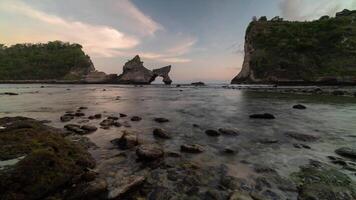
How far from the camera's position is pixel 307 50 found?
88375 millimetres

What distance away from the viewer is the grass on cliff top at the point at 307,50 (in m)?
79.8

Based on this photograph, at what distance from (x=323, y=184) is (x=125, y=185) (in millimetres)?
4962

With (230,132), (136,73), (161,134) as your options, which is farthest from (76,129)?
(136,73)

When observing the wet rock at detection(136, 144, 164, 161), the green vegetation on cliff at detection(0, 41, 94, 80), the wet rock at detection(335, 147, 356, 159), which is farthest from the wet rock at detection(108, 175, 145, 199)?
the green vegetation on cliff at detection(0, 41, 94, 80)

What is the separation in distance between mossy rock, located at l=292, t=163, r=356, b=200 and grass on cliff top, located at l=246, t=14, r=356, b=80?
8470 cm

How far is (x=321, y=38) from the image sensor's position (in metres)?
90.2

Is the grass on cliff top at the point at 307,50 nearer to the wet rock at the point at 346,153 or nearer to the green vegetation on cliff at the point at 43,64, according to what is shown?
the wet rock at the point at 346,153

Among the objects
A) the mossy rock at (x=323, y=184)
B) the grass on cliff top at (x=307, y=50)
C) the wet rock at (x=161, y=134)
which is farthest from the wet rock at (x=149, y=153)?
the grass on cliff top at (x=307, y=50)

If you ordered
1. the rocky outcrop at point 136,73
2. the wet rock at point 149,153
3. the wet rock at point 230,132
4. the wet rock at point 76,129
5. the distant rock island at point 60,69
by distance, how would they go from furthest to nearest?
1. the distant rock island at point 60,69
2. the rocky outcrop at point 136,73
3. the wet rock at point 230,132
4. the wet rock at point 76,129
5. the wet rock at point 149,153

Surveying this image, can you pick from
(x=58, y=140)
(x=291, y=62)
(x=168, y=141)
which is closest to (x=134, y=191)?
(x=58, y=140)

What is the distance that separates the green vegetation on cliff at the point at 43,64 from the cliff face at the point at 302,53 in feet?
330

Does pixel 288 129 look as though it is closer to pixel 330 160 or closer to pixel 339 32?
pixel 330 160

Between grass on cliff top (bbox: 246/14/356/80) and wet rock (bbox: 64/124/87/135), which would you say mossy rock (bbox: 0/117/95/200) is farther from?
grass on cliff top (bbox: 246/14/356/80)

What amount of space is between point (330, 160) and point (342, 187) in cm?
214
